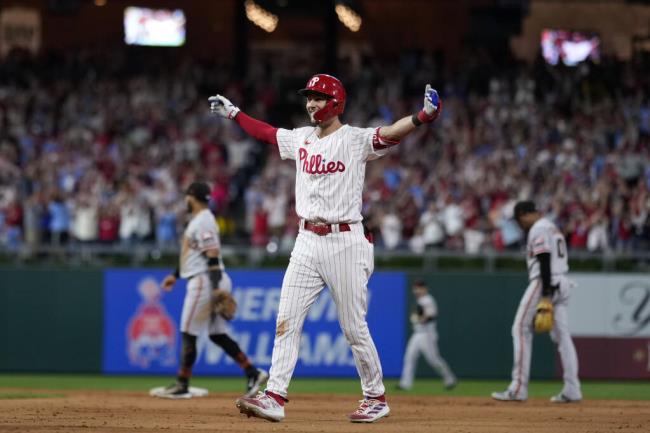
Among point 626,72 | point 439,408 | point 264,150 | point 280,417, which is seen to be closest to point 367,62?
point 264,150

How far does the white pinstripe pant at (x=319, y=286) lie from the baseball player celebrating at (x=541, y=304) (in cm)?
343

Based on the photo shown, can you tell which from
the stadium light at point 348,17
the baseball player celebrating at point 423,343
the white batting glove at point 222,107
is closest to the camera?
the white batting glove at point 222,107

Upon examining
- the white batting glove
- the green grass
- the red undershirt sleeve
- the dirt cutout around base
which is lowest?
the green grass

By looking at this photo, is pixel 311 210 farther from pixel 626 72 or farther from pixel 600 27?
pixel 600 27

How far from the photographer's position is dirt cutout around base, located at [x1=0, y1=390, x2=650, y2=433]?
8.11 metres

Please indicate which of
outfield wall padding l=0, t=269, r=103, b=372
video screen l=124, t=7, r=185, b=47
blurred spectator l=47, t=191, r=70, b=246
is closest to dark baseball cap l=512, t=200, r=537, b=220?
outfield wall padding l=0, t=269, r=103, b=372

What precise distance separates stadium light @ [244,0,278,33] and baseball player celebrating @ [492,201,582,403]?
1889 centimetres

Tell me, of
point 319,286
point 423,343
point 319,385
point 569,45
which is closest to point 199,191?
point 319,286

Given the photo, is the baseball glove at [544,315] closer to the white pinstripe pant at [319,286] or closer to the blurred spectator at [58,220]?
the white pinstripe pant at [319,286]

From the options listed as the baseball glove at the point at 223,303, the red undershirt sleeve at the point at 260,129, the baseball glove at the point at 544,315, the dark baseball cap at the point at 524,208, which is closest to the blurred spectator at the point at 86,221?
the baseball glove at the point at 223,303

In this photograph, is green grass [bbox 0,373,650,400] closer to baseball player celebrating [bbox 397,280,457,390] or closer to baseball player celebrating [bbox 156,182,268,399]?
baseball player celebrating [bbox 397,280,457,390]

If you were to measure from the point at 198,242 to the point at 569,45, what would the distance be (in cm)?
1793

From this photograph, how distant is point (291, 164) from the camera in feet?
71.5

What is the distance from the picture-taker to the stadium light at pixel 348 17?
1137 inches
